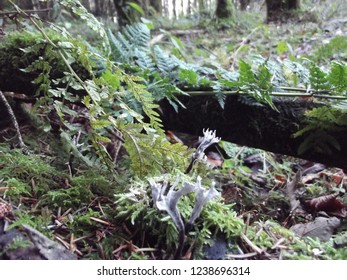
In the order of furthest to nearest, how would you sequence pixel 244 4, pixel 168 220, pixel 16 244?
pixel 244 4 → pixel 168 220 → pixel 16 244

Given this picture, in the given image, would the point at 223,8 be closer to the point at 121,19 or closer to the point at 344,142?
the point at 121,19

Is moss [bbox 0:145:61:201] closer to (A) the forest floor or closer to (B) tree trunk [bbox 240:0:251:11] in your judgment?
(A) the forest floor

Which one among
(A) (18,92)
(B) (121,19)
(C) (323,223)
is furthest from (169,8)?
(C) (323,223)

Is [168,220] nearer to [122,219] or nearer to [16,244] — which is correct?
[122,219]

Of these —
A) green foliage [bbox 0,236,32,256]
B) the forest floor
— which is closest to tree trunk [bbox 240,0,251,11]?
the forest floor

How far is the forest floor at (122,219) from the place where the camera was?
1382mm

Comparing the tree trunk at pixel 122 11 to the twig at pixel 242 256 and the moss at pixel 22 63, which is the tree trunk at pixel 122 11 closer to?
the moss at pixel 22 63

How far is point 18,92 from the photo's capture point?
2463mm

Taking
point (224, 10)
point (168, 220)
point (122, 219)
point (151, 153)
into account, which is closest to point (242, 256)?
point (168, 220)

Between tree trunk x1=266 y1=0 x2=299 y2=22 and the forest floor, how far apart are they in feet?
15.0

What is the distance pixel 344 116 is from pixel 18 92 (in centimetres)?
205

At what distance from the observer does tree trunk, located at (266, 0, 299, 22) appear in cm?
718

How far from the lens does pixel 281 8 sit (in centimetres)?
722

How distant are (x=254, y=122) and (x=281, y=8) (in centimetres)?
581
